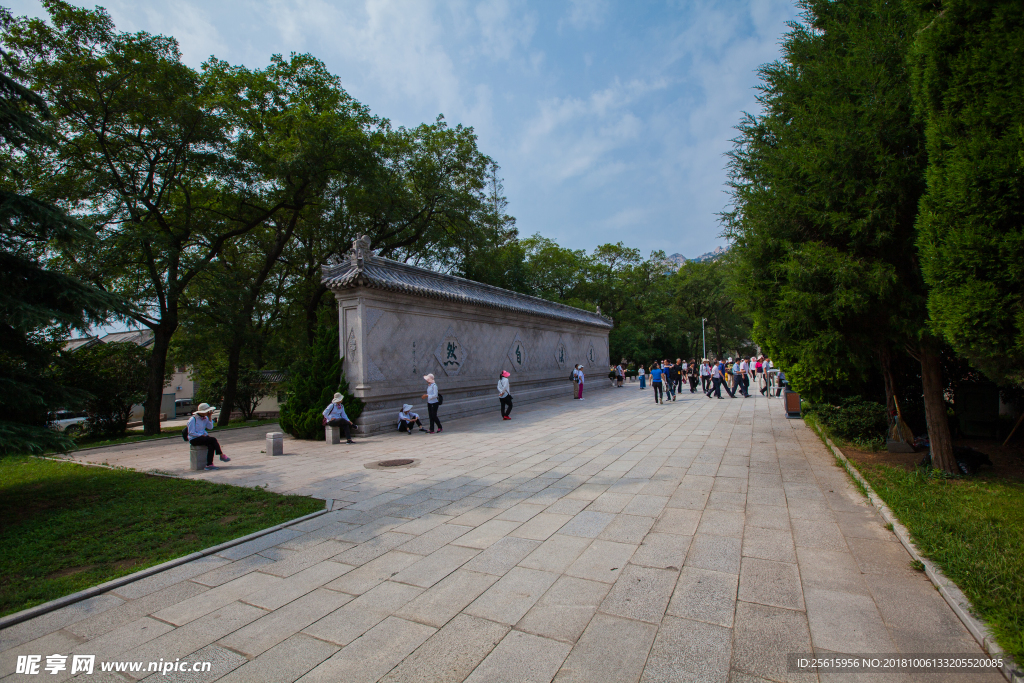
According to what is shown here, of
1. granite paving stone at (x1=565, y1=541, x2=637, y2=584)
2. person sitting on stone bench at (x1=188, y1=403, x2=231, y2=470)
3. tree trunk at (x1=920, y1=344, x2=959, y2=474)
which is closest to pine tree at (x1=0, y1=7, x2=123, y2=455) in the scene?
person sitting on stone bench at (x1=188, y1=403, x2=231, y2=470)

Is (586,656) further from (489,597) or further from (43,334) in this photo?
(43,334)

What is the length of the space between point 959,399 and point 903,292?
4499mm

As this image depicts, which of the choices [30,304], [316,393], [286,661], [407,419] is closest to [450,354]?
[407,419]

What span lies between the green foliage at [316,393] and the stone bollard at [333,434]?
1.75 ft

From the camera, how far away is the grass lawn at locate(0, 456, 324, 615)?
12.4ft

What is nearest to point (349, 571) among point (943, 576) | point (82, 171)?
point (943, 576)

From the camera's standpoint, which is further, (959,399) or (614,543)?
(959,399)

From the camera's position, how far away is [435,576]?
11.8 ft

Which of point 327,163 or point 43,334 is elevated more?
point 327,163

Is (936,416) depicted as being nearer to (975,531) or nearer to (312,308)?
(975,531)

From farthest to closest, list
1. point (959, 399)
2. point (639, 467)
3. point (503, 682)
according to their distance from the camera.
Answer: point (959, 399), point (639, 467), point (503, 682)

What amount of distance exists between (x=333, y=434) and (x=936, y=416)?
10.2m

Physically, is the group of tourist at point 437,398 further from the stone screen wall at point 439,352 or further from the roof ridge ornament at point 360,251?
the roof ridge ornament at point 360,251

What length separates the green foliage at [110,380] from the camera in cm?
1405
